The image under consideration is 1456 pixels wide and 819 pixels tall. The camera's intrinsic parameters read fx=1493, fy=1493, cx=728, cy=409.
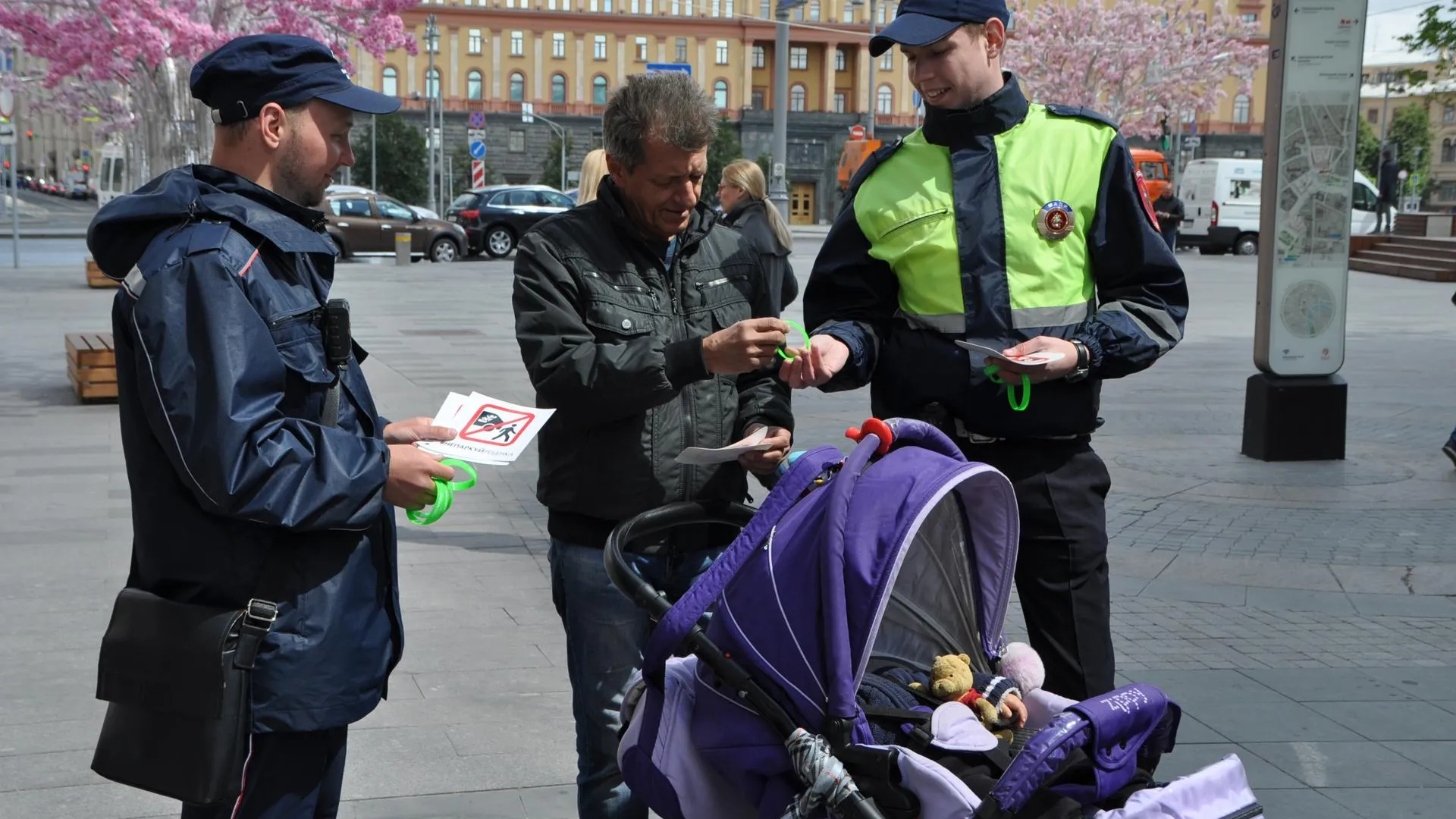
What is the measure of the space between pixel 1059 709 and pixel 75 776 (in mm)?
2987

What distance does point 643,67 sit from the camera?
9306cm

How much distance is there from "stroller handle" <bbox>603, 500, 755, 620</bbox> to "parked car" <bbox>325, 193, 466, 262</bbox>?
29.4 metres

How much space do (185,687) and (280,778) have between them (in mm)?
268

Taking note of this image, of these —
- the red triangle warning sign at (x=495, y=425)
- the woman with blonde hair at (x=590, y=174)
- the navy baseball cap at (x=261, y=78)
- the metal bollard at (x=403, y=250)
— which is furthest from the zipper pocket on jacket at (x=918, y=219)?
the metal bollard at (x=403, y=250)

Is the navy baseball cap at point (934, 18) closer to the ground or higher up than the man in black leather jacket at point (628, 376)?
higher up

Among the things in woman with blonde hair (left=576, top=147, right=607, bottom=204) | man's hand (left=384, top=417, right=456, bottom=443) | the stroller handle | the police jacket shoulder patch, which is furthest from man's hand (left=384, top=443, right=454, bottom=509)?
woman with blonde hair (left=576, top=147, right=607, bottom=204)

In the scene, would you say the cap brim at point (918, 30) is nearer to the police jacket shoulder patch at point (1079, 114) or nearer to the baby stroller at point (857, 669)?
the police jacket shoulder patch at point (1079, 114)

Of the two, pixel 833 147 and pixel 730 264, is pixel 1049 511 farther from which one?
pixel 833 147

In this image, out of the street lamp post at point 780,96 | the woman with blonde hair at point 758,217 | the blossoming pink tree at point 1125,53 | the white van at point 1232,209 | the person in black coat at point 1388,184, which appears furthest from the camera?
the blossoming pink tree at point 1125,53

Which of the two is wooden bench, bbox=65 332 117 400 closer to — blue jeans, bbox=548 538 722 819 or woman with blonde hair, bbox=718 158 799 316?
woman with blonde hair, bbox=718 158 799 316

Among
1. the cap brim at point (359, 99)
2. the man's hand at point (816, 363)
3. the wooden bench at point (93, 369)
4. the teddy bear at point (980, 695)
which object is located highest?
the cap brim at point (359, 99)

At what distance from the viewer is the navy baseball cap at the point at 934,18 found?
3.21 m

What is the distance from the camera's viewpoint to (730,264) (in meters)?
3.43

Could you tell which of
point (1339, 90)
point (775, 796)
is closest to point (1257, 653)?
point (775, 796)
